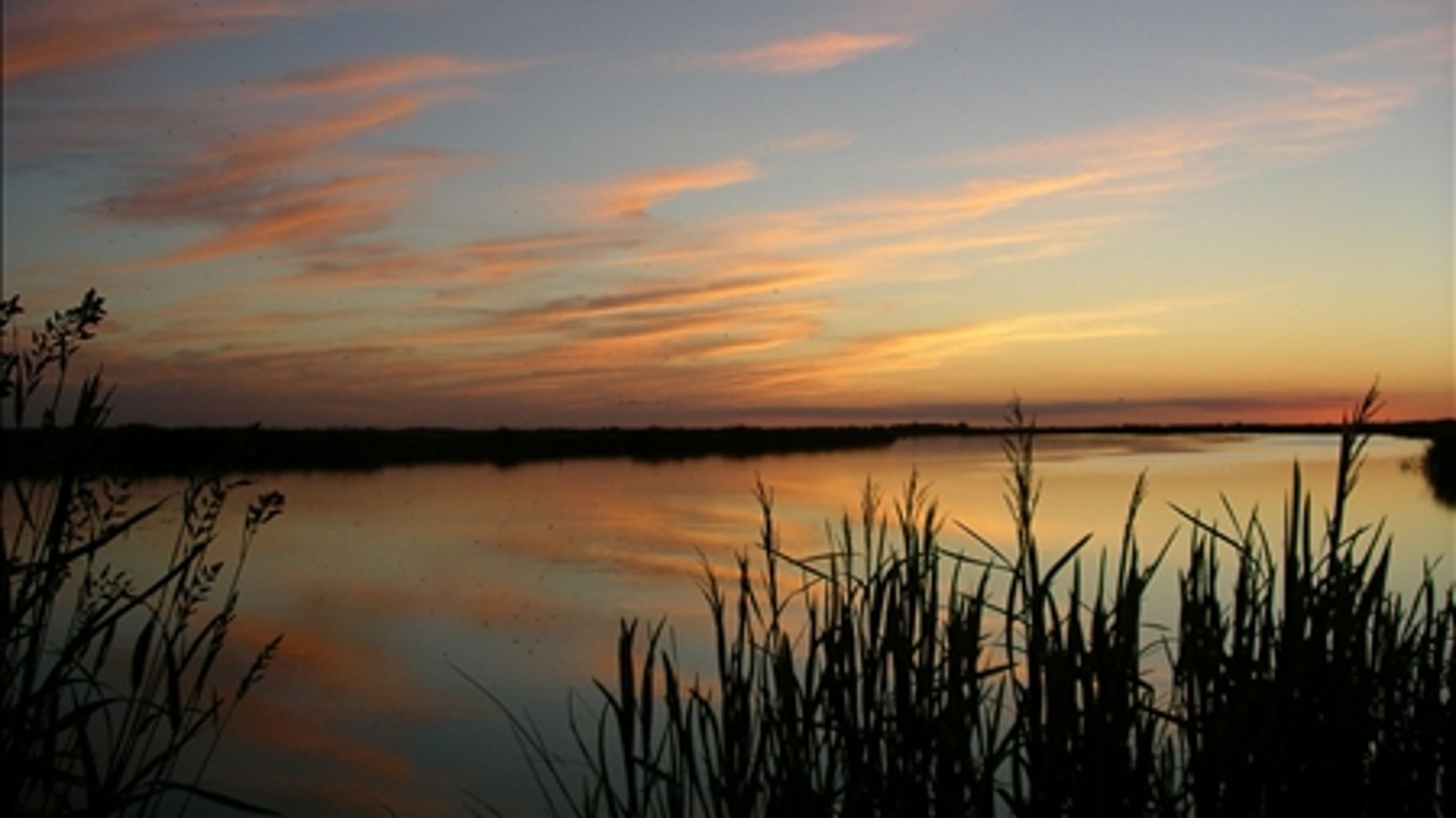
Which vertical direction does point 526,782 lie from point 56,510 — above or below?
below

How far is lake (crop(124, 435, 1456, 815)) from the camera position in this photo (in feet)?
23.7

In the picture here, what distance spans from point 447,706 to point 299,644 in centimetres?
253

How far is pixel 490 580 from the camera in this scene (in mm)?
13469

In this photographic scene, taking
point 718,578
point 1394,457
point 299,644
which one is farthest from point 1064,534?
point 1394,457

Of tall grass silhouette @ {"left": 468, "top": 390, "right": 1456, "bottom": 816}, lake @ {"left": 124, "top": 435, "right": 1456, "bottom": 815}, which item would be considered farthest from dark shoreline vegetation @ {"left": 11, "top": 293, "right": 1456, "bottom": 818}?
lake @ {"left": 124, "top": 435, "right": 1456, "bottom": 815}

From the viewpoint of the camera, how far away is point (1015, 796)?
2.88 metres

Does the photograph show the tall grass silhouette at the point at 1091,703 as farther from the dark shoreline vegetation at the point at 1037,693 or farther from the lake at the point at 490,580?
the lake at the point at 490,580

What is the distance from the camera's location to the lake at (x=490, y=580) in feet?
23.7

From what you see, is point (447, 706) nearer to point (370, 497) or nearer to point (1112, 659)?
point (1112, 659)

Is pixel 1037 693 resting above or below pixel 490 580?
above

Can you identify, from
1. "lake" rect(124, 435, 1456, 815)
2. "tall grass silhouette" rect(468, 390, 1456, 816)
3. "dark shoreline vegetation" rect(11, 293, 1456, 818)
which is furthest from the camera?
"lake" rect(124, 435, 1456, 815)

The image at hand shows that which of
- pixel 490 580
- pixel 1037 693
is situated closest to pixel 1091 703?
pixel 1037 693

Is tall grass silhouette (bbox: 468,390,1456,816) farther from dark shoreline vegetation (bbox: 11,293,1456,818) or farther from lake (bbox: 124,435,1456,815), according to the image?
lake (bbox: 124,435,1456,815)

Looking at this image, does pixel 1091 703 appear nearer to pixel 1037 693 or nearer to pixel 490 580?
pixel 1037 693
